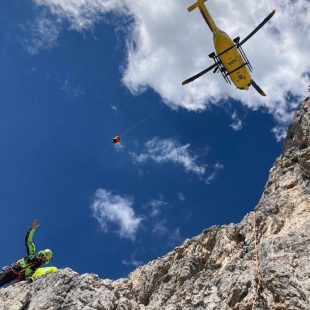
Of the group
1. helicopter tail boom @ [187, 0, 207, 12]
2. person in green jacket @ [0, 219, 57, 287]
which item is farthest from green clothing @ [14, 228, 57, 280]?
helicopter tail boom @ [187, 0, 207, 12]

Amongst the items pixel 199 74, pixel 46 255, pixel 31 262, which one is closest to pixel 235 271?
pixel 46 255

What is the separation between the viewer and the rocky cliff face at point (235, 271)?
13.9 metres

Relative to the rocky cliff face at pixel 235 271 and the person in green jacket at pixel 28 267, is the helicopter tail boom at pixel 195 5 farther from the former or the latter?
the person in green jacket at pixel 28 267

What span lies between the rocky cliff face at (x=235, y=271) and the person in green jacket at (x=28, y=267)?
1.96 metres

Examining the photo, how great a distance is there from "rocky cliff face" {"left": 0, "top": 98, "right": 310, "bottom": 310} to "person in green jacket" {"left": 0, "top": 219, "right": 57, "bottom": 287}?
1.96 m

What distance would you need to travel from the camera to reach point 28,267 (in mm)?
20875

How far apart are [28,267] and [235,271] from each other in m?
10.4

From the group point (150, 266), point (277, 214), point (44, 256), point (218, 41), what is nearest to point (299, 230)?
point (277, 214)

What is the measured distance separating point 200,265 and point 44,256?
25.4 ft

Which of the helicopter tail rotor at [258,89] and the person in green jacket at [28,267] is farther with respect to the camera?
the helicopter tail rotor at [258,89]

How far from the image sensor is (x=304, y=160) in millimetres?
22172

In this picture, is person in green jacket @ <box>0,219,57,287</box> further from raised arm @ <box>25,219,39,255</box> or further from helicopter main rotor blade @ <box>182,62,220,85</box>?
helicopter main rotor blade @ <box>182,62,220,85</box>

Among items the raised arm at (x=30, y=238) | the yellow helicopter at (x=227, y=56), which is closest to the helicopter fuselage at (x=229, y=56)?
the yellow helicopter at (x=227, y=56)

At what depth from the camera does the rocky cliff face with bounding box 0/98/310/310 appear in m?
13.9
